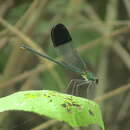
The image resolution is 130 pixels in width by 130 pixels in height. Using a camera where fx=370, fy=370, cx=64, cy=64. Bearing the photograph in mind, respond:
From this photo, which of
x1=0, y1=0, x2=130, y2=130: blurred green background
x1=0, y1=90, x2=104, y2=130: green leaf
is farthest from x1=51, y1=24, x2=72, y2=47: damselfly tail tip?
x1=0, y1=0, x2=130, y2=130: blurred green background

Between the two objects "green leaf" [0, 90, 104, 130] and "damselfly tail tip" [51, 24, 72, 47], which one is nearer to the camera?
"green leaf" [0, 90, 104, 130]

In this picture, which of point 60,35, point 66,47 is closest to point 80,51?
point 66,47

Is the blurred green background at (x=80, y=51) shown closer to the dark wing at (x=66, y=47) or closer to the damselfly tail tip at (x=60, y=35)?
the dark wing at (x=66, y=47)

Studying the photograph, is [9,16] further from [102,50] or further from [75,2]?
[102,50]

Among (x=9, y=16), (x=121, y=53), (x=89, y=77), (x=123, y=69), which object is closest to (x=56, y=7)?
(x=9, y=16)

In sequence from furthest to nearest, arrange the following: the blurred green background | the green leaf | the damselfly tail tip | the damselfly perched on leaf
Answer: the blurred green background, the damselfly perched on leaf, the damselfly tail tip, the green leaf

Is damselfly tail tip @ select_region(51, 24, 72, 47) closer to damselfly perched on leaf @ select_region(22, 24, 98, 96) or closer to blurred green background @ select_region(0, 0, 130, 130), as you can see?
damselfly perched on leaf @ select_region(22, 24, 98, 96)

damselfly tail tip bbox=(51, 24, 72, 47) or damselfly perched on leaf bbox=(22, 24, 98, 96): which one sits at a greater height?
damselfly tail tip bbox=(51, 24, 72, 47)

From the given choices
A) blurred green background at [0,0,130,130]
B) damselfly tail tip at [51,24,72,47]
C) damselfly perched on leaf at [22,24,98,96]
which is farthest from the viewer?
blurred green background at [0,0,130,130]
